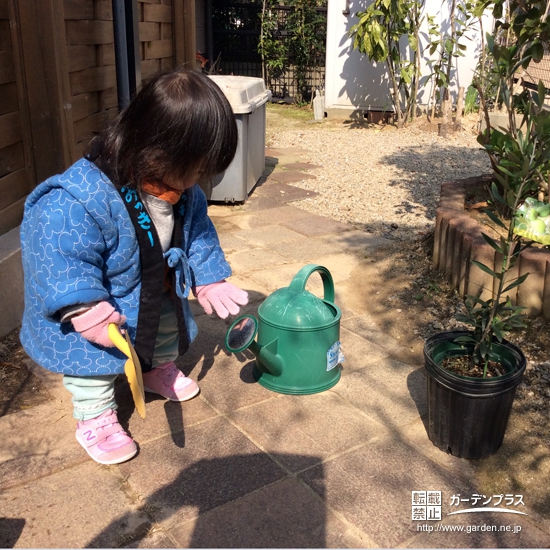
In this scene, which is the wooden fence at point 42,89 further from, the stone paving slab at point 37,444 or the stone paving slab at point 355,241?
the stone paving slab at point 355,241

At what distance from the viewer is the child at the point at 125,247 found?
2010mm

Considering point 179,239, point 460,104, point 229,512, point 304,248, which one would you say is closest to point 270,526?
point 229,512

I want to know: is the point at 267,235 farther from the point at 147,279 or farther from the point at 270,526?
the point at 270,526

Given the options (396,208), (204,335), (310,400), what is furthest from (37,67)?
(396,208)

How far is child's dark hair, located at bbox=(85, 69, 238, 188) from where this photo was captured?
197cm

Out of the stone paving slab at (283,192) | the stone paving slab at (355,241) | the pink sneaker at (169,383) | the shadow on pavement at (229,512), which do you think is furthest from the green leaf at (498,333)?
the stone paving slab at (283,192)

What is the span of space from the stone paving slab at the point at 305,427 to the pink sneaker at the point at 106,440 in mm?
468

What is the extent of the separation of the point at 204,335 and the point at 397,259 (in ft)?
5.60

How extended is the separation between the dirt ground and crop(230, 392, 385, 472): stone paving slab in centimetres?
49

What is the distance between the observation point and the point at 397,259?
4.52m

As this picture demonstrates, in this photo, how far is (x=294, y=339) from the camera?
2.75m

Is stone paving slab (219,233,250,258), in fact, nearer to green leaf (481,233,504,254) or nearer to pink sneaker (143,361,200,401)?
pink sneaker (143,361,200,401)

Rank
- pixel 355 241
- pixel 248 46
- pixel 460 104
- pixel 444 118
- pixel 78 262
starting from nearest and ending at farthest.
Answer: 1. pixel 78 262
2. pixel 355 241
3. pixel 444 118
4. pixel 460 104
5. pixel 248 46

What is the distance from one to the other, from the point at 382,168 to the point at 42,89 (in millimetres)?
4685
